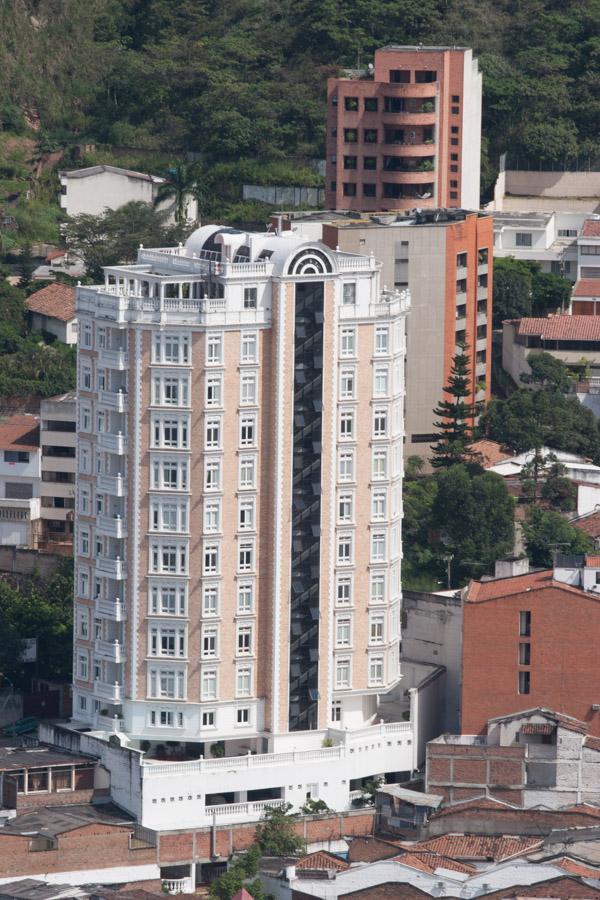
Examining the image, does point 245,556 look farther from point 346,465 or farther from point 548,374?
point 548,374

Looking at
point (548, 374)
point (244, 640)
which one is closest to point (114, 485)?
point (244, 640)

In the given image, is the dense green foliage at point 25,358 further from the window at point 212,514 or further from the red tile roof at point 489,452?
the window at point 212,514

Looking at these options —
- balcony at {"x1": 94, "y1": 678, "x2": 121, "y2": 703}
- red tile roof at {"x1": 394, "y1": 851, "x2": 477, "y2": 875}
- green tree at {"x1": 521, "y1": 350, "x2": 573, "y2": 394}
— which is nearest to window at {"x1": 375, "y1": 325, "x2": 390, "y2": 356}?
balcony at {"x1": 94, "y1": 678, "x2": 121, "y2": 703}

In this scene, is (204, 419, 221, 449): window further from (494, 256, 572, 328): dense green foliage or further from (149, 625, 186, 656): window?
(494, 256, 572, 328): dense green foliage

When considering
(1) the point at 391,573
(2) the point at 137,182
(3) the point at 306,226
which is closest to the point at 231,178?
(2) the point at 137,182

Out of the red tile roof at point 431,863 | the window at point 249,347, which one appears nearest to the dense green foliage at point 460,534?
the window at point 249,347
